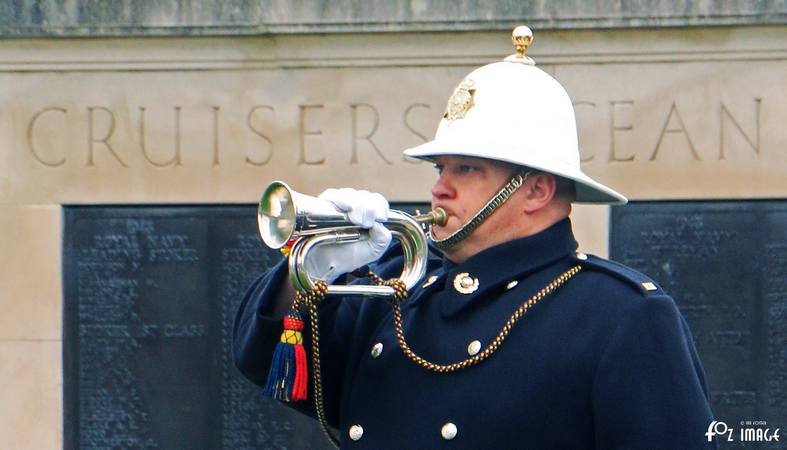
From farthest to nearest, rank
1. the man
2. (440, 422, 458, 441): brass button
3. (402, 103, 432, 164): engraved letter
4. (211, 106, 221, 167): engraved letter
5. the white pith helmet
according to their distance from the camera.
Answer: (211, 106, 221, 167): engraved letter < (402, 103, 432, 164): engraved letter < the white pith helmet < (440, 422, 458, 441): brass button < the man

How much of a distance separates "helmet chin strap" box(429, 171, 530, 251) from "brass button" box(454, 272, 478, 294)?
94 mm

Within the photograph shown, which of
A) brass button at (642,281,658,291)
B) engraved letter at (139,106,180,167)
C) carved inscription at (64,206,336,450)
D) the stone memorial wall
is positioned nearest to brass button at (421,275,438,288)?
brass button at (642,281,658,291)

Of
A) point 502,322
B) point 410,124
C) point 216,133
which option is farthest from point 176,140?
point 502,322

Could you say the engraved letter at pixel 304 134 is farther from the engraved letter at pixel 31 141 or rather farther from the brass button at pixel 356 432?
the brass button at pixel 356 432

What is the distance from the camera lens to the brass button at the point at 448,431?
366cm

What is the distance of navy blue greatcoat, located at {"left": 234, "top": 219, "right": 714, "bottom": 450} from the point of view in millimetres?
3484

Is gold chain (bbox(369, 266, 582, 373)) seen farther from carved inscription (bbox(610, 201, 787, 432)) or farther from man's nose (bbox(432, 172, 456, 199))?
carved inscription (bbox(610, 201, 787, 432))

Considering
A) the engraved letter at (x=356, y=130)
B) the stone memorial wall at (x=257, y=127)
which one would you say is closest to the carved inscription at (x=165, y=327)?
the stone memorial wall at (x=257, y=127)

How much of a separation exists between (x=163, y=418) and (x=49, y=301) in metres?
0.86

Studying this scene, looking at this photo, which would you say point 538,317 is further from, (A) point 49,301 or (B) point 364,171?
(A) point 49,301

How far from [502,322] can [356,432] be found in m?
0.48

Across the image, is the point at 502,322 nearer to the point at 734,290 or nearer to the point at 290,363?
the point at 290,363

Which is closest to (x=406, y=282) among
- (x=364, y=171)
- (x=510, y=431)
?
(x=510, y=431)

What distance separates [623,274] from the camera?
373 centimetres
